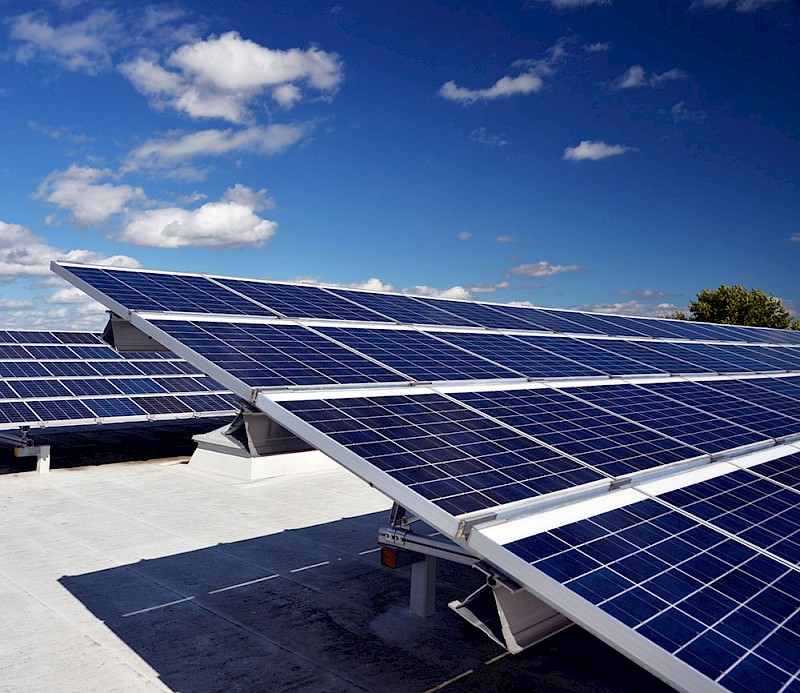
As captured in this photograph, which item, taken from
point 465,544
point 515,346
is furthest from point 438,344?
point 465,544

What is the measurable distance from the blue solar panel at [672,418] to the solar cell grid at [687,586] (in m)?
4.39

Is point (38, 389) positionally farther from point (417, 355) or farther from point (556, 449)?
point (556, 449)

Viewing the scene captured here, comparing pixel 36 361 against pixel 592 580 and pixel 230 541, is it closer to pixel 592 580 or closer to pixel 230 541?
pixel 230 541

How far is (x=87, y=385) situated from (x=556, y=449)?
2679 centimetres

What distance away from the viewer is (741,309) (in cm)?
7594

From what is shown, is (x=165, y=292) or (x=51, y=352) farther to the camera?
(x=51, y=352)

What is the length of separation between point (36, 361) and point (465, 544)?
103 feet

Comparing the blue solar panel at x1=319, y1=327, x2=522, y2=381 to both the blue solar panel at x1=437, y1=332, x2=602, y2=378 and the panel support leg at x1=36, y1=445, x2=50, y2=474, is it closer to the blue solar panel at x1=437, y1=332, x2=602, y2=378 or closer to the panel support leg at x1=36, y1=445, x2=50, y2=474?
the blue solar panel at x1=437, y1=332, x2=602, y2=378

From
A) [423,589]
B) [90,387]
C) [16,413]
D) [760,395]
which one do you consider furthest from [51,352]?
[760,395]

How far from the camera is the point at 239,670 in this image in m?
12.2

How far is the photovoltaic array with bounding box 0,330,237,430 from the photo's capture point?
1111 inches

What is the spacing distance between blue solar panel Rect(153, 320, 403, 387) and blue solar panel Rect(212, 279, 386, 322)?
2.36 meters

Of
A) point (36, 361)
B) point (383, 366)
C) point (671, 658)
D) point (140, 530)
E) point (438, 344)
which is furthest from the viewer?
point (36, 361)

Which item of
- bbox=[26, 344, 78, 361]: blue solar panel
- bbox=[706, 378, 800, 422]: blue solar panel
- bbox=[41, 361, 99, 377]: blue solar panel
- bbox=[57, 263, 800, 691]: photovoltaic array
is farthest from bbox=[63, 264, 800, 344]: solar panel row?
bbox=[26, 344, 78, 361]: blue solar panel
